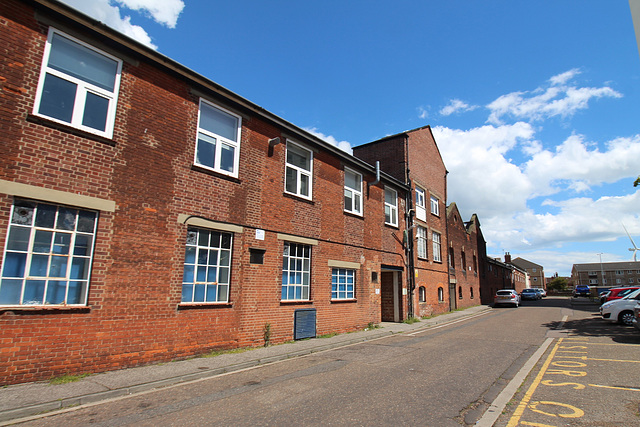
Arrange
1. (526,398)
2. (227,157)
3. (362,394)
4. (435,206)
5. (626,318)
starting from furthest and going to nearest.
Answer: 1. (435,206)
2. (626,318)
3. (227,157)
4. (362,394)
5. (526,398)

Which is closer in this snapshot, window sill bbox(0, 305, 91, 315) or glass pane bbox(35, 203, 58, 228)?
window sill bbox(0, 305, 91, 315)

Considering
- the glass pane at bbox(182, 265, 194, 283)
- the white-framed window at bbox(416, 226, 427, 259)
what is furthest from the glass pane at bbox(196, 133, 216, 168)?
the white-framed window at bbox(416, 226, 427, 259)

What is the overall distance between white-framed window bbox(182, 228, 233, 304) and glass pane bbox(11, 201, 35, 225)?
318 cm

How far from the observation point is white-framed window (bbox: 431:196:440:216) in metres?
23.6

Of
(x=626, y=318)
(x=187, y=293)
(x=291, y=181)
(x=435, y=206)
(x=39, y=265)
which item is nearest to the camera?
(x=39, y=265)

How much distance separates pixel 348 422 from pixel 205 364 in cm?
445

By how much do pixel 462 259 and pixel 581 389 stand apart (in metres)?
24.5

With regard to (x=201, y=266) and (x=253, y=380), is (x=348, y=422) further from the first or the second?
(x=201, y=266)

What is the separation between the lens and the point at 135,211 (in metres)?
7.93

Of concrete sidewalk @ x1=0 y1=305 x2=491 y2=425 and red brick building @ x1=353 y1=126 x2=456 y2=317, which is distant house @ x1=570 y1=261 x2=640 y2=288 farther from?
concrete sidewalk @ x1=0 y1=305 x2=491 y2=425

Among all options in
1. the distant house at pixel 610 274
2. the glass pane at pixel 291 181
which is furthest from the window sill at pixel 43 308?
the distant house at pixel 610 274

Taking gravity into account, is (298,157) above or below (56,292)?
above

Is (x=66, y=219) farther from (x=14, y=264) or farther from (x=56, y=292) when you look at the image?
(x=56, y=292)

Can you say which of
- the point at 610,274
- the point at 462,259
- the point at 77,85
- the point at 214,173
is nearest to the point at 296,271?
the point at 214,173
